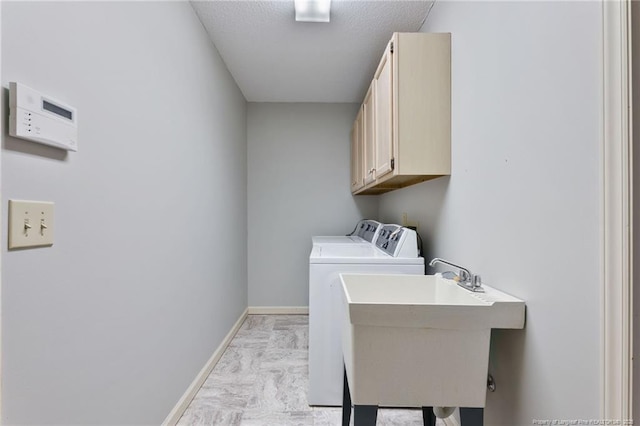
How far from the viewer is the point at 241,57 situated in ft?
8.57

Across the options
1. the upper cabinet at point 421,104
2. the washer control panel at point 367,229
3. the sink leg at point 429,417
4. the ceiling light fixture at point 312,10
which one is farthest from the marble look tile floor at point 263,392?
the ceiling light fixture at point 312,10

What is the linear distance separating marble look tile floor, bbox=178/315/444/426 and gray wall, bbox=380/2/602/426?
88 centimetres

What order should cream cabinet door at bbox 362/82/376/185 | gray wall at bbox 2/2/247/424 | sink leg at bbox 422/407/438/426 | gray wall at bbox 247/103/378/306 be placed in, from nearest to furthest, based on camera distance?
gray wall at bbox 2/2/247/424 → sink leg at bbox 422/407/438/426 → cream cabinet door at bbox 362/82/376/185 → gray wall at bbox 247/103/378/306

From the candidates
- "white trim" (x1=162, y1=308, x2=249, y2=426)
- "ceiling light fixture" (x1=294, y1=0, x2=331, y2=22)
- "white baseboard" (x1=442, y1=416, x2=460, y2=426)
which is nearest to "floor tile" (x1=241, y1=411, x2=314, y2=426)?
"white trim" (x1=162, y1=308, x2=249, y2=426)

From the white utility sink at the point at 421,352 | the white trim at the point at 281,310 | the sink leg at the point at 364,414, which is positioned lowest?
the white trim at the point at 281,310

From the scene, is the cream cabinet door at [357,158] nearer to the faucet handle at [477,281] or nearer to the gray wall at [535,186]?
the gray wall at [535,186]

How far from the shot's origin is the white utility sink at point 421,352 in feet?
3.59

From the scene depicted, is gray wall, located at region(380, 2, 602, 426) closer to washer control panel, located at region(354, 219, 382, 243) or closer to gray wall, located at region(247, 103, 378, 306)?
washer control panel, located at region(354, 219, 382, 243)

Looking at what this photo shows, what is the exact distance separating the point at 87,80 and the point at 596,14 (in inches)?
56.8

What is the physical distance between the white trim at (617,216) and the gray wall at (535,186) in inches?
1.4

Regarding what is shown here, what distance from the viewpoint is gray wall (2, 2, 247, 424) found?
2.71ft

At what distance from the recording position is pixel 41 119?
2.76 ft

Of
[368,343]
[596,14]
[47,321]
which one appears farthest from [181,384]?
[596,14]

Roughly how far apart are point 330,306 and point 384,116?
115 centimetres
